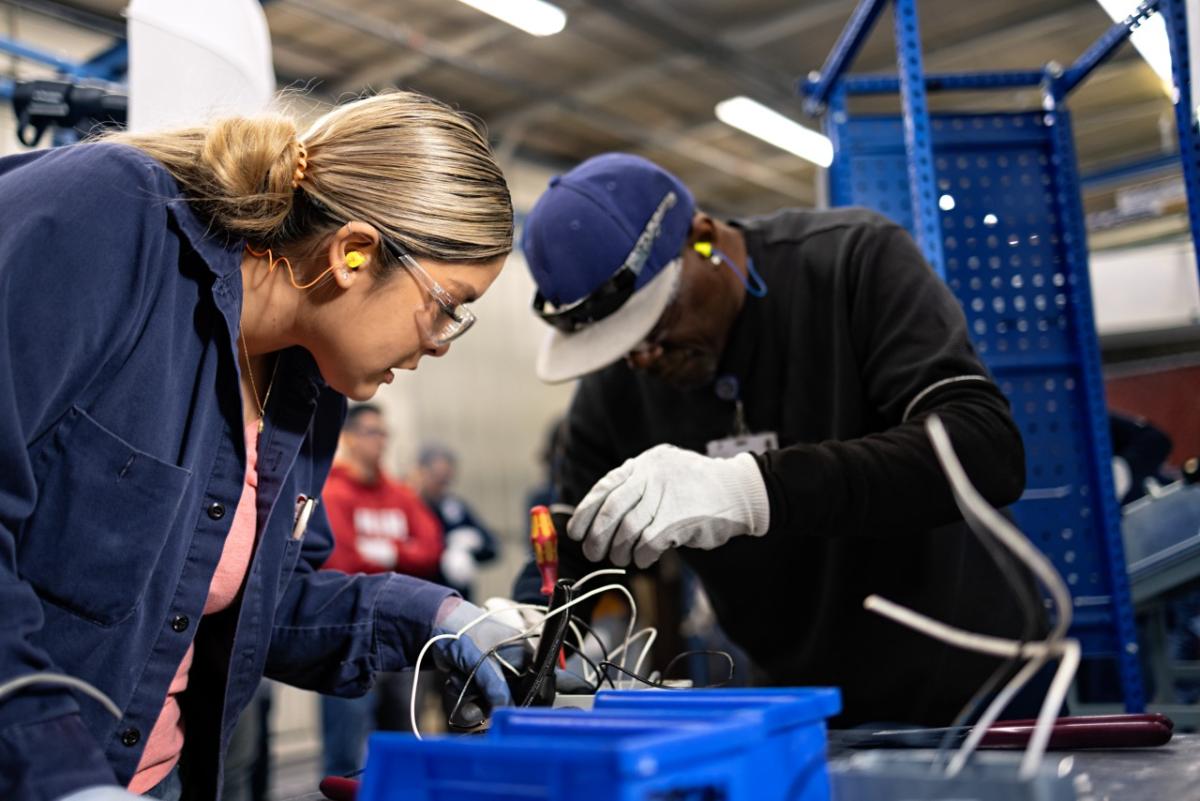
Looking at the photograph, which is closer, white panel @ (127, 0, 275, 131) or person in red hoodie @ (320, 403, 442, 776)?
white panel @ (127, 0, 275, 131)

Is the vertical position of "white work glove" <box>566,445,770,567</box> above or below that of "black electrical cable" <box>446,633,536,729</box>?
above

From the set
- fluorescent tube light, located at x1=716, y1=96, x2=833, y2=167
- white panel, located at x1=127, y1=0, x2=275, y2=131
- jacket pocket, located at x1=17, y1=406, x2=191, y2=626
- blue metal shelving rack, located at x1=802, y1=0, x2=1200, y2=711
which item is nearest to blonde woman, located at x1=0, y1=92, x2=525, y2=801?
jacket pocket, located at x1=17, y1=406, x2=191, y2=626

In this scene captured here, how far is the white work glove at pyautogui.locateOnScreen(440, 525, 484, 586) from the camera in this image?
183 inches

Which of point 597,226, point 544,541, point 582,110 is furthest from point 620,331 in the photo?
point 582,110

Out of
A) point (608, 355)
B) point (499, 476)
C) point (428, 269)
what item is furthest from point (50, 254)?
point (499, 476)

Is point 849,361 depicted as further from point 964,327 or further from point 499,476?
point 499,476

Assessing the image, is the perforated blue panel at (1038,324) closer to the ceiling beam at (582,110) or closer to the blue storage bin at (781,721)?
the blue storage bin at (781,721)

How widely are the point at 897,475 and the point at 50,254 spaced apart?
3.10 feet

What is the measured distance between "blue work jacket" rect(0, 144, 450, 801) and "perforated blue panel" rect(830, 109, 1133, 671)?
1.50 m

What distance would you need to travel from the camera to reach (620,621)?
5.83 metres

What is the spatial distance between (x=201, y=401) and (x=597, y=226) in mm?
664

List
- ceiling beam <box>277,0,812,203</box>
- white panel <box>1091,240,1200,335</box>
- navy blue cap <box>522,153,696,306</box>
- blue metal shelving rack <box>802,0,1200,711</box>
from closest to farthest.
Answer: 1. navy blue cap <box>522,153,696,306</box>
2. blue metal shelving rack <box>802,0,1200,711</box>
3. white panel <box>1091,240,1200,335</box>
4. ceiling beam <box>277,0,812,203</box>

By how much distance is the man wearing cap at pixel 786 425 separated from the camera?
1.22 meters

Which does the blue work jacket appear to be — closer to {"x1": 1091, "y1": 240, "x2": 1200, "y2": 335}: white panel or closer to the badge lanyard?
the badge lanyard
